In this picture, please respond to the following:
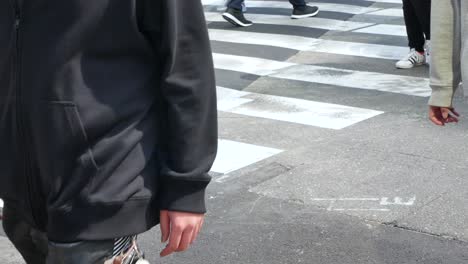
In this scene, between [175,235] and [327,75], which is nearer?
[175,235]

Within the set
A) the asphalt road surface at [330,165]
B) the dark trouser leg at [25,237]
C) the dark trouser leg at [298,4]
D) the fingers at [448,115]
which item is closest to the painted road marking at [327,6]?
the dark trouser leg at [298,4]

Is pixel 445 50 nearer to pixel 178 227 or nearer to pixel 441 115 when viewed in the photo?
pixel 441 115

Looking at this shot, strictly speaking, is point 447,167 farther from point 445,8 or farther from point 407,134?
point 445,8

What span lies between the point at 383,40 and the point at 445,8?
692 centimetres

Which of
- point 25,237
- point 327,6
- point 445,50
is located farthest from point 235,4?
point 25,237

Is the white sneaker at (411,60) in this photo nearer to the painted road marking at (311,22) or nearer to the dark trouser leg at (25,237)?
the painted road marking at (311,22)

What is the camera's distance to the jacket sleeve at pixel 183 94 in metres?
2.34

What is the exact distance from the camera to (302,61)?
9.44m

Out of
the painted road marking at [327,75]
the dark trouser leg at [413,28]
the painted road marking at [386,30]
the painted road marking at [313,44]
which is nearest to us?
the painted road marking at [327,75]

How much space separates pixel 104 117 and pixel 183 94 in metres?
0.20

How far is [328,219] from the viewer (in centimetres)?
498

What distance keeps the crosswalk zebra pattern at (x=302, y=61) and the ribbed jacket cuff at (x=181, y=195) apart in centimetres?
351

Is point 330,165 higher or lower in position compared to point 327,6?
higher

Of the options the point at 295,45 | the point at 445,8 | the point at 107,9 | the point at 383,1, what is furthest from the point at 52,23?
the point at 383,1
